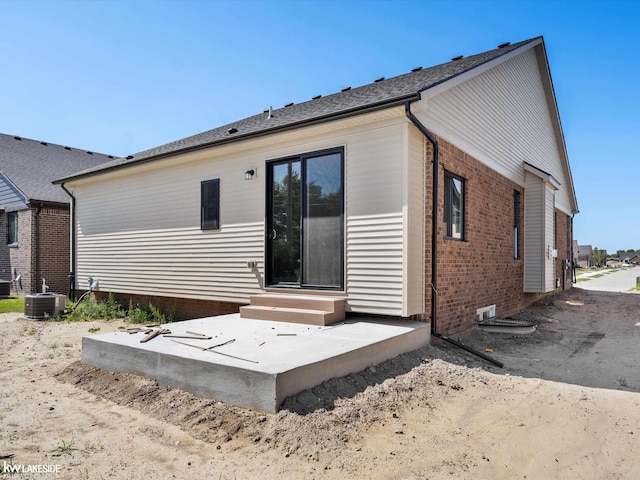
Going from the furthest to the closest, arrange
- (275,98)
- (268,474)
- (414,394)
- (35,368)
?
(275,98) < (35,368) < (414,394) < (268,474)

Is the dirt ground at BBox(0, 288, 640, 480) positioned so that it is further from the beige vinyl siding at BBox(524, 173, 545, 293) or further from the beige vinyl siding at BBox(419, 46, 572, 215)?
the beige vinyl siding at BBox(524, 173, 545, 293)

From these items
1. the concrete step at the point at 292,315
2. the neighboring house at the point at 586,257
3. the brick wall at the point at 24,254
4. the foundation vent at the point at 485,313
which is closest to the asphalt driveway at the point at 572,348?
the foundation vent at the point at 485,313

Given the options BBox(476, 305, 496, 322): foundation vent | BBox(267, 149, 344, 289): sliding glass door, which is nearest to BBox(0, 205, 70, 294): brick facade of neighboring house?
BBox(267, 149, 344, 289): sliding glass door

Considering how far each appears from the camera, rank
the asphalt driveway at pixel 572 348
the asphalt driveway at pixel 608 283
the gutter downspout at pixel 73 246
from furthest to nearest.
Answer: the asphalt driveway at pixel 608 283 < the gutter downspout at pixel 73 246 < the asphalt driveway at pixel 572 348

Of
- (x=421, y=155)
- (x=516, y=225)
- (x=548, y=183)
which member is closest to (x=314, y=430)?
(x=421, y=155)

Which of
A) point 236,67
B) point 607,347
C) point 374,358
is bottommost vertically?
point 607,347

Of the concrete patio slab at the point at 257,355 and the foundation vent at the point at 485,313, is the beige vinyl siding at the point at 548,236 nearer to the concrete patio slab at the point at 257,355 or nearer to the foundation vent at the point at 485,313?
the foundation vent at the point at 485,313

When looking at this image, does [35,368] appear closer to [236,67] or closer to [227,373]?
[227,373]

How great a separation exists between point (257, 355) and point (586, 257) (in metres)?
78.3

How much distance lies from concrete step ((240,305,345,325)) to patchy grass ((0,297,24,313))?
8.76m

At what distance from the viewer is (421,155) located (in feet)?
20.2

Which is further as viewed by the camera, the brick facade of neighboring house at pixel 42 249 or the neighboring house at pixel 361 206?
the brick facade of neighboring house at pixel 42 249

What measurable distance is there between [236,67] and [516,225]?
8170mm

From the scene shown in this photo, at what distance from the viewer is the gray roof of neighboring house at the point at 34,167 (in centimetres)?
1500
